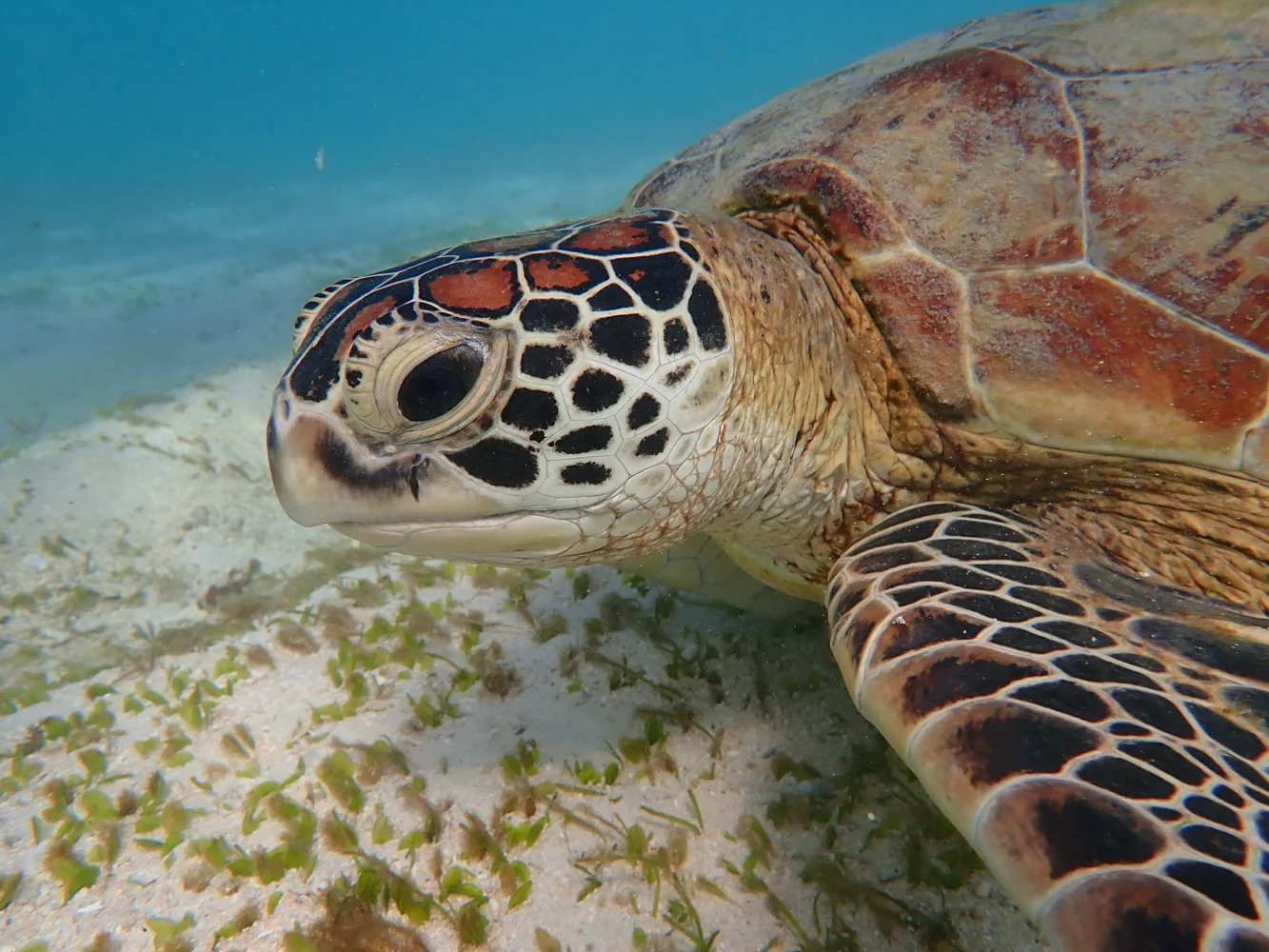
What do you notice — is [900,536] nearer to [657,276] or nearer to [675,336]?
[675,336]

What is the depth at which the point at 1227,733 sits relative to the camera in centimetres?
92

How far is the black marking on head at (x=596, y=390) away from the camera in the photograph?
1.29 meters

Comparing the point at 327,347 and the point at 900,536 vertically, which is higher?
the point at 327,347

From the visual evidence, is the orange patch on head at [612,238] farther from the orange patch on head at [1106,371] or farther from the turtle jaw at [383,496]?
the orange patch on head at [1106,371]

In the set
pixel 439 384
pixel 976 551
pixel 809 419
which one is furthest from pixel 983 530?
pixel 439 384

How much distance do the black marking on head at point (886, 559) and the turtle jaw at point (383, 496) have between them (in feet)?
2.05

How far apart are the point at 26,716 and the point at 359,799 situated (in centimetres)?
148

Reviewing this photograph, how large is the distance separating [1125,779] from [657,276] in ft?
3.75

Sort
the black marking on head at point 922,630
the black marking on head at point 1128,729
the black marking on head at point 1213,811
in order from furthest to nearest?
the black marking on head at point 922,630 → the black marking on head at point 1128,729 → the black marking on head at point 1213,811

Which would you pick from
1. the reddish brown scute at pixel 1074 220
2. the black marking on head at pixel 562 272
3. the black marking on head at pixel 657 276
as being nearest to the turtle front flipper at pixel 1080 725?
the reddish brown scute at pixel 1074 220

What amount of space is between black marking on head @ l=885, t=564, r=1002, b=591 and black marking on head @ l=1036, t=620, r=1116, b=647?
115mm

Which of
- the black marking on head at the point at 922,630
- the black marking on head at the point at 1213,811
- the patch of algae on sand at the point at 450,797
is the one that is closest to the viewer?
the black marking on head at the point at 1213,811

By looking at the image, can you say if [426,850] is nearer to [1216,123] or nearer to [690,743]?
[690,743]

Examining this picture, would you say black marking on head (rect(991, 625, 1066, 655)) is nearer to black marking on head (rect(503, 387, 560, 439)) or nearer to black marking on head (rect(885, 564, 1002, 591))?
black marking on head (rect(885, 564, 1002, 591))
